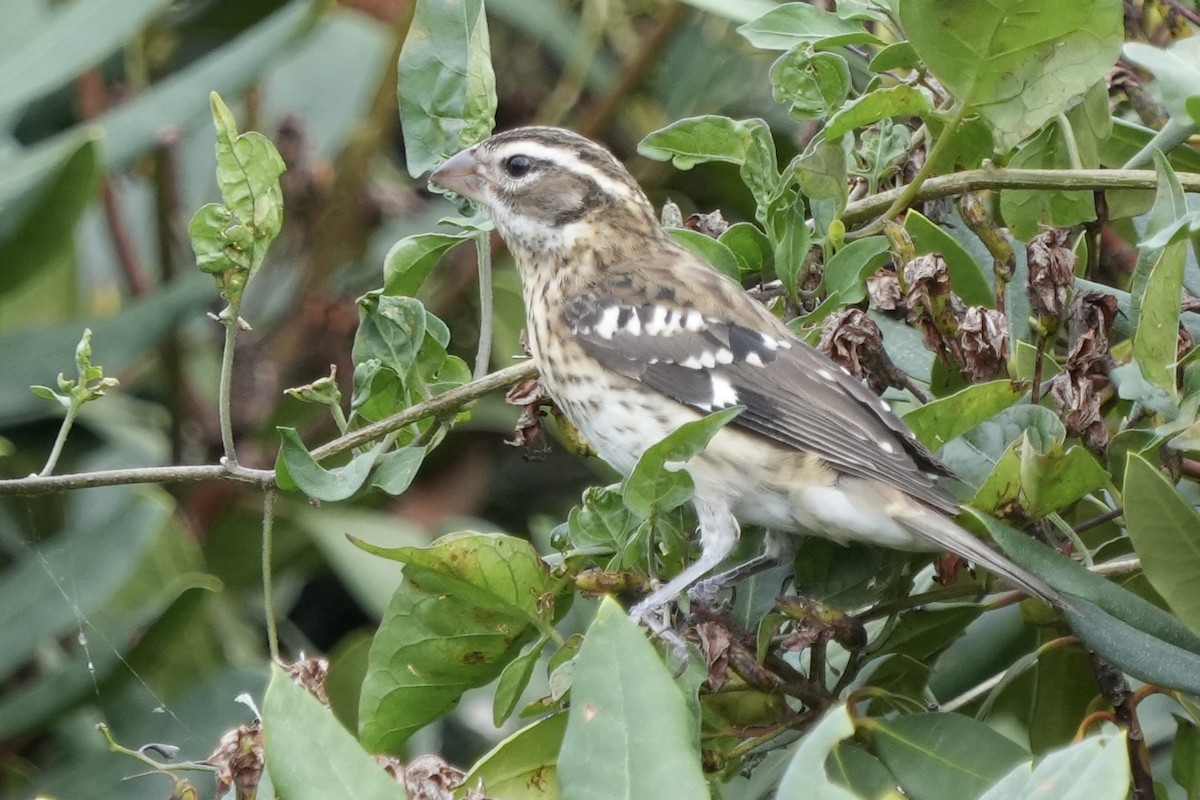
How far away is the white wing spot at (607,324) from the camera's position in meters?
3.45

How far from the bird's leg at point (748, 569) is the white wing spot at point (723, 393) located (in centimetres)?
28

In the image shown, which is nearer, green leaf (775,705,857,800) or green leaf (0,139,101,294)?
green leaf (775,705,857,800)

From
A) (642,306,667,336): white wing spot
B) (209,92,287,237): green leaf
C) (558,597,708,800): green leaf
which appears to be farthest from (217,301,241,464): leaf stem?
(642,306,667,336): white wing spot

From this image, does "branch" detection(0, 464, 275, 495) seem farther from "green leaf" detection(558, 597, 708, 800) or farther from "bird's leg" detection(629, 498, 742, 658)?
"green leaf" detection(558, 597, 708, 800)

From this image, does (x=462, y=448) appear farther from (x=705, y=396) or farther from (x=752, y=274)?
(x=752, y=274)

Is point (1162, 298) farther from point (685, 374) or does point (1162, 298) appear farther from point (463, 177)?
point (463, 177)

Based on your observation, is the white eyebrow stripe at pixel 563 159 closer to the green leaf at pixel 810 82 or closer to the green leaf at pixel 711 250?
the green leaf at pixel 711 250

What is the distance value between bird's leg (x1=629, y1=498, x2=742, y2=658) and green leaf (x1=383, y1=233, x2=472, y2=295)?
0.65 m

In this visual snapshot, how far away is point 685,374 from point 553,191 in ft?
2.20

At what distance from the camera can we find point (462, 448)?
4777mm

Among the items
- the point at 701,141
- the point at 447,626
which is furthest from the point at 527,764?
the point at 701,141

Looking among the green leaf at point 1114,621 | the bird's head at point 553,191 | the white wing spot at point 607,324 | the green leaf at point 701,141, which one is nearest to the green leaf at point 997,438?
the green leaf at point 1114,621

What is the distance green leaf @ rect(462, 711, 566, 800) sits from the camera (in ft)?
7.66

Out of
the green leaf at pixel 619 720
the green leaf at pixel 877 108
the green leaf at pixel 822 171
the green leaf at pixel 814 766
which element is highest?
the green leaf at pixel 877 108
